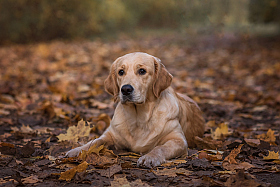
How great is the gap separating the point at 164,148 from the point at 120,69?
3.39 feet

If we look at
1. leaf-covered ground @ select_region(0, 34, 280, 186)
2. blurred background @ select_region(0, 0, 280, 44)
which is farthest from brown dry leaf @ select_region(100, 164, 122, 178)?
blurred background @ select_region(0, 0, 280, 44)

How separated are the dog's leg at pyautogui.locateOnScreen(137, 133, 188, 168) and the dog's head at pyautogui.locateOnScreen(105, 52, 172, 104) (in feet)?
1.76

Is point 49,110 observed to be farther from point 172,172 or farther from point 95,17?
point 95,17

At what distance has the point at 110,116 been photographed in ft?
18.8

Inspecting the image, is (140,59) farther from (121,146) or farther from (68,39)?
(68,39)

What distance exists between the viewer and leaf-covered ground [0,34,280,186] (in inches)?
113

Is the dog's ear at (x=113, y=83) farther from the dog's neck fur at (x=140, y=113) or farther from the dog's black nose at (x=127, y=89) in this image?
the dog's black nose at (x=127, y=89)

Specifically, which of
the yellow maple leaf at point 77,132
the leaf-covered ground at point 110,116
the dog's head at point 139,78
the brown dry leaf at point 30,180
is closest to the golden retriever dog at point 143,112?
the dog's head at point 139,78

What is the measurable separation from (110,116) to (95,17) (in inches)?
572

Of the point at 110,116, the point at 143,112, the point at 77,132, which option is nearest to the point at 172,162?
the point at 143,112

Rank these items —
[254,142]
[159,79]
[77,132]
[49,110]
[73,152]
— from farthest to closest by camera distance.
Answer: [49,110] < [77,132] < [254,142] < [159,79] < [73,152]

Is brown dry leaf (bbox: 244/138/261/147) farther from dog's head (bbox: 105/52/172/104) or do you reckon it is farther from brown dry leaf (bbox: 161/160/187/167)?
dog's head (bbox: 105/52/172/104)

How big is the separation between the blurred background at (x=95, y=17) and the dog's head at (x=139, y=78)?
9.40 m

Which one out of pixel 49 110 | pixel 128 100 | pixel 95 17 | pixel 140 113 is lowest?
pixel 49 110
